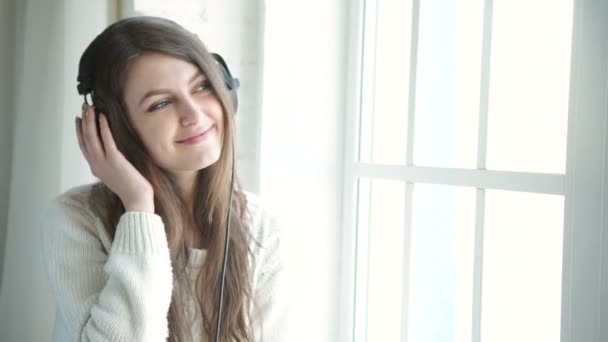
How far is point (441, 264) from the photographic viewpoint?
121 centimetres

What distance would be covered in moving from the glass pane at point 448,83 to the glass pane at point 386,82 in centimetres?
10

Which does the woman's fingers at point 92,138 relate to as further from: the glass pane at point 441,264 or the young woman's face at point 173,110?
the glass pane at point 441,264

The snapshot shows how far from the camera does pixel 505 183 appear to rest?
100 cm

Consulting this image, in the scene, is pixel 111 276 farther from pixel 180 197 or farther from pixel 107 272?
pixel 180 197

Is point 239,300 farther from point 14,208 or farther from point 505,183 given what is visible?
point 14,208

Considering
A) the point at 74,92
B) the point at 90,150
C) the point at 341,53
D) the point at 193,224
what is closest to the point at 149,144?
the point at 90,150

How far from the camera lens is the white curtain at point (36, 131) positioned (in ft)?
4.87

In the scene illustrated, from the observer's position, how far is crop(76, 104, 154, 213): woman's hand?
111 cm

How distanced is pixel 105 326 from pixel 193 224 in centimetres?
34

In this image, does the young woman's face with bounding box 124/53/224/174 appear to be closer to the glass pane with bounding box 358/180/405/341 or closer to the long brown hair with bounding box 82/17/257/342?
the long brown hair with bounding box 82/17/257/342

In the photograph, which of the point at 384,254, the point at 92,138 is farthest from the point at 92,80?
the point at 384,254

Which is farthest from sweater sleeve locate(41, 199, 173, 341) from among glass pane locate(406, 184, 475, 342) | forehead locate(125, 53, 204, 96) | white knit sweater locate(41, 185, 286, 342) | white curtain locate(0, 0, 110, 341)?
glass pane locate(406, 184, 475, 342)

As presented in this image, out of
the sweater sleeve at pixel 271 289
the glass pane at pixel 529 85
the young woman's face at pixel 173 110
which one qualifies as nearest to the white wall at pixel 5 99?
the young woman's face at pixel 173 110

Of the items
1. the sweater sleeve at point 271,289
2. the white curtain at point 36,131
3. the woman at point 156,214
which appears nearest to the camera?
the woman at point 156,214
